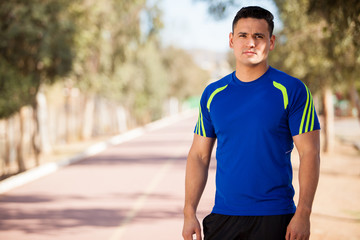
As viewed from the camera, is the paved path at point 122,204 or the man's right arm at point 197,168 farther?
the paved path at point 122,204

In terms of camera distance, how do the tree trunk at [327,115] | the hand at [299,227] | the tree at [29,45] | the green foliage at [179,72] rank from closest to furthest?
the hand at [299,227] → the tree at [29,45] → the tree trunk at [327,115] → the green foliage at [179,72]

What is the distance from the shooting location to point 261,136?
9.66ft

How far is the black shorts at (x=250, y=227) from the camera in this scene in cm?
301

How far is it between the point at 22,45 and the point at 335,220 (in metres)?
14.8

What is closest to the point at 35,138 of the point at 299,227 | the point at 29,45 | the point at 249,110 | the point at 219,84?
the point at 29,45

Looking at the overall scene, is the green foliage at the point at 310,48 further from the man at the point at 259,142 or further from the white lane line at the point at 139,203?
the man at the point at 259,142

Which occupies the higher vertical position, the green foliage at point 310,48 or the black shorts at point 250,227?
the green foliage at point 310,48

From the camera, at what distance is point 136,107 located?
205 ft

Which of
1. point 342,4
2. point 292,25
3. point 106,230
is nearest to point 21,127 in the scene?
point 292,25

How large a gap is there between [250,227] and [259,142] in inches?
17.1

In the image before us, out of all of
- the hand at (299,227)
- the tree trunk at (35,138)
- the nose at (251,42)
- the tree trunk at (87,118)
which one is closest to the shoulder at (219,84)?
the nose at (251,42)

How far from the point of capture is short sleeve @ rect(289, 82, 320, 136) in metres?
2.95

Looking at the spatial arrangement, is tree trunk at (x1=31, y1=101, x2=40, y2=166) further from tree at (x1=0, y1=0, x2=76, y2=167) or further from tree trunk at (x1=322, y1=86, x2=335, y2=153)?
tree trunk at (x1=322, y1=86, x2=335, y2=153)

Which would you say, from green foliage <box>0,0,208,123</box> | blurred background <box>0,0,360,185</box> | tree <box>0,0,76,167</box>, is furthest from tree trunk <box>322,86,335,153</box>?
tree <box>0,0,76,167</box>
